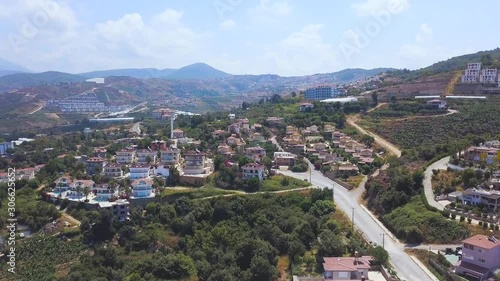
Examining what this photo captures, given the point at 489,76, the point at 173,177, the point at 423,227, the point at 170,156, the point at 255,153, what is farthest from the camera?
the point at 489,76

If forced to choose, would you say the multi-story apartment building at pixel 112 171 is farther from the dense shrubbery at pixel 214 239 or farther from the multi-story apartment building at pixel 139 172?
the dense shrubbery at pixel 214 239

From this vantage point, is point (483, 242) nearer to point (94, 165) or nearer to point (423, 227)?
point (423, 227)

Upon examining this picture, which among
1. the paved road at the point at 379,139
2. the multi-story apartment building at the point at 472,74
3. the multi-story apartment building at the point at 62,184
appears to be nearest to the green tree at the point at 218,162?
the multi-story apartment building at the point at 62,184

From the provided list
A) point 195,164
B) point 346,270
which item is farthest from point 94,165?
point 346,270

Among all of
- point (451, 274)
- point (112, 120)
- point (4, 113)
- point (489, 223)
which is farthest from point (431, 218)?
point (4, 113)

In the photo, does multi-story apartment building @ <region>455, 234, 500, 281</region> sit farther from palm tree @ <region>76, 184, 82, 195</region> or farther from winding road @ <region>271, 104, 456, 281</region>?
palm tree @ <region>76, 184, 82, 195</region>
